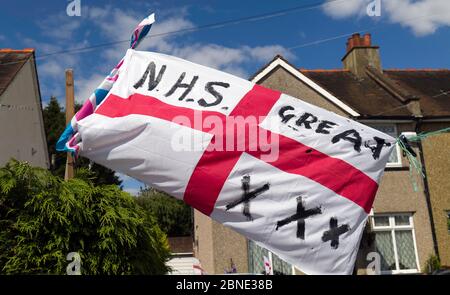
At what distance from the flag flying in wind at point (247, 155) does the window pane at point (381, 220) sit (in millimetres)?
13521

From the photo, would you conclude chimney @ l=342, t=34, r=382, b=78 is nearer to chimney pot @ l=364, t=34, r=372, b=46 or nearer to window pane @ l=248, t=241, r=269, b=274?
chimney pot @ l=364, t=34, r=372, b=46

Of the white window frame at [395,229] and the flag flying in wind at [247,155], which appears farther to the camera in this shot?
the white window frame at [395,229]

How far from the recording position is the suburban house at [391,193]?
1620 centimetres

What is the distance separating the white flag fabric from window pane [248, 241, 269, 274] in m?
12.3

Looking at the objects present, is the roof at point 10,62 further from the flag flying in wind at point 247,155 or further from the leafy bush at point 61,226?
the flag flying in wind at point 247,155

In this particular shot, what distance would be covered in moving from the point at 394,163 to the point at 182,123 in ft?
48.5

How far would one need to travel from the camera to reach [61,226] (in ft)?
15.2

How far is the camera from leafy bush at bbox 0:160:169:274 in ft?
14.9

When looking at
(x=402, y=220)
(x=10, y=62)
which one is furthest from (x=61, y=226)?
(x=10, y=62)

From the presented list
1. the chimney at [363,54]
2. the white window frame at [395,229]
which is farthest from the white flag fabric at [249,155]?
the chimney at [363,54]

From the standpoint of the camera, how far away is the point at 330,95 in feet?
57.9

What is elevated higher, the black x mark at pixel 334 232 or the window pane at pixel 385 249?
the window pane at pixel 385 249
